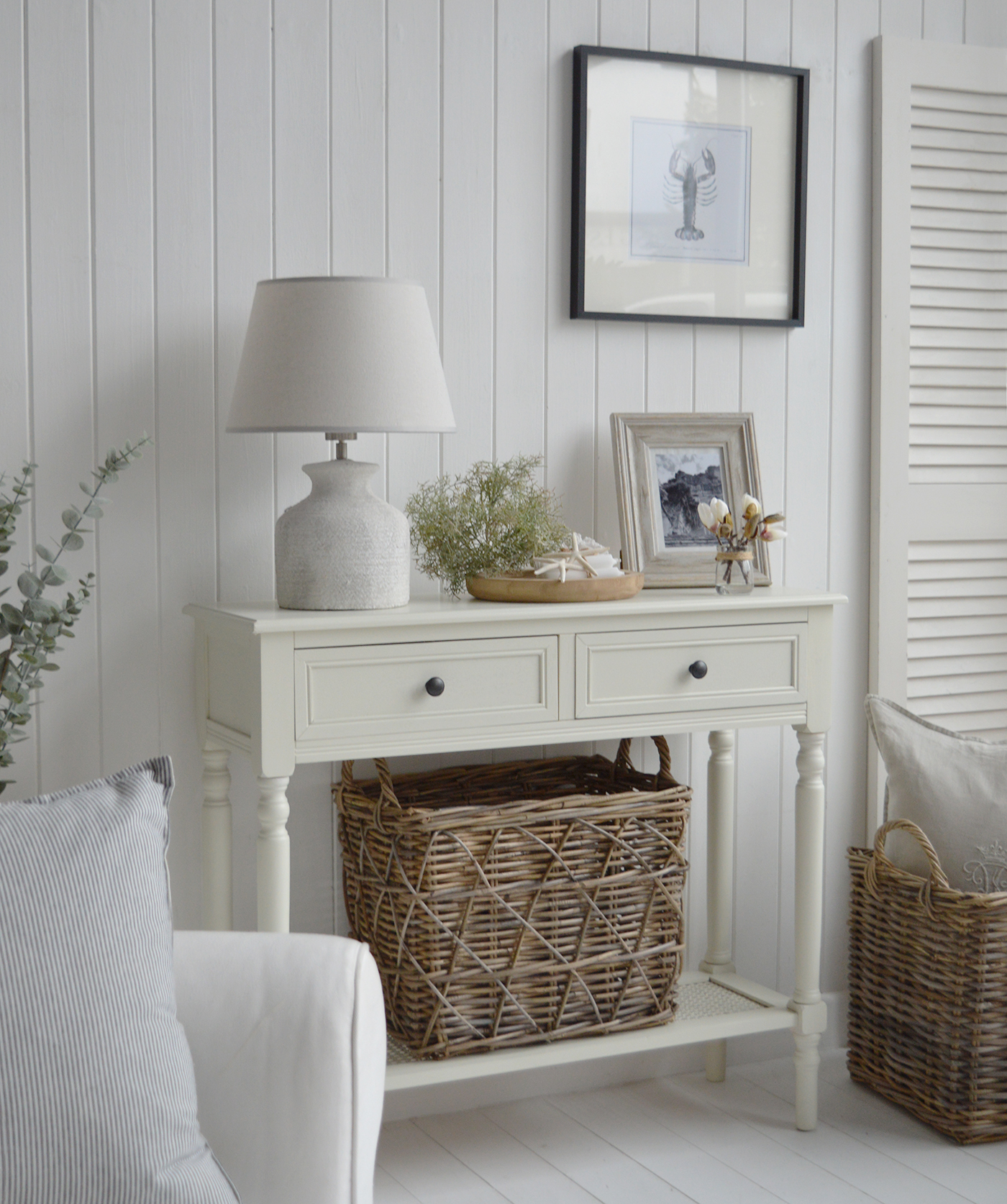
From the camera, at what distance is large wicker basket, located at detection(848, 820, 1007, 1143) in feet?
7.14

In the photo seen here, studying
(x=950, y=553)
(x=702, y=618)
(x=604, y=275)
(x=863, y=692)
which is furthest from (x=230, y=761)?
(x=950, y=553)

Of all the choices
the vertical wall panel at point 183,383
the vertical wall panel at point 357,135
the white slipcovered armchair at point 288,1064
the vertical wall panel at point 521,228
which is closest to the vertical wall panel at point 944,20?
the vertical wall panel at point 521,228

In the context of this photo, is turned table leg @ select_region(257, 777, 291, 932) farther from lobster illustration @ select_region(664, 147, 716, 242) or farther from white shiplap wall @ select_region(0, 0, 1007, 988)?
lobster illustration @ select_region(664, 147, 716, 242)

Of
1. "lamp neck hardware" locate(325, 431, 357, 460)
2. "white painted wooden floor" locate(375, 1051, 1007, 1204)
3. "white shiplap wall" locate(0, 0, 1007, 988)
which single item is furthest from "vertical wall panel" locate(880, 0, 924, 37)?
"white painted wooden floor" locate(375, 1051, 1007, 1204)

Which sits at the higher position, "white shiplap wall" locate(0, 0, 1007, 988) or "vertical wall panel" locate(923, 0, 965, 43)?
"vertical wall panel" locate(923, 0, 965, 43)

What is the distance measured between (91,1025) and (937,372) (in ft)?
6.87

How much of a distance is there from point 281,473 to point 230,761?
0.48 metres

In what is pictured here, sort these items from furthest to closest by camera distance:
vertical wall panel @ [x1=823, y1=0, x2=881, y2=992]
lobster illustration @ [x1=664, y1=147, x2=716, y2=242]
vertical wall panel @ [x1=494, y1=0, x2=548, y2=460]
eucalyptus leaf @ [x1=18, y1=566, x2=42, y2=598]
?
vertical wall panel @ [x1=823, y1=0, x2=881, y2=992]
lobster illustration @ [x1=664, y1=147, x2=716, y2=242]
vertical wall panel @ [x1=494, y1=0, x2=548, y2=460]
eucalyptus leaf @ [x1=18, y1=566, x2=42, y2=598]

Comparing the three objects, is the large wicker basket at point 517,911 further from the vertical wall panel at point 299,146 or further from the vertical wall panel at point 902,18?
the vertical wall panel at point 902,18

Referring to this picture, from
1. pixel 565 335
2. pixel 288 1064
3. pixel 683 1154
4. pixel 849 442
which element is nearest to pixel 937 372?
pixel 849 442

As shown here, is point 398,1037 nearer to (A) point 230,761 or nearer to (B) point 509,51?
(A) point 230,761

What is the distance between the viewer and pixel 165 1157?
44.3 inches

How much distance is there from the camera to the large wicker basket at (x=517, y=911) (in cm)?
198

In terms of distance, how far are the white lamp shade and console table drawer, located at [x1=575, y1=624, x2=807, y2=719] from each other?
45 centimetres
